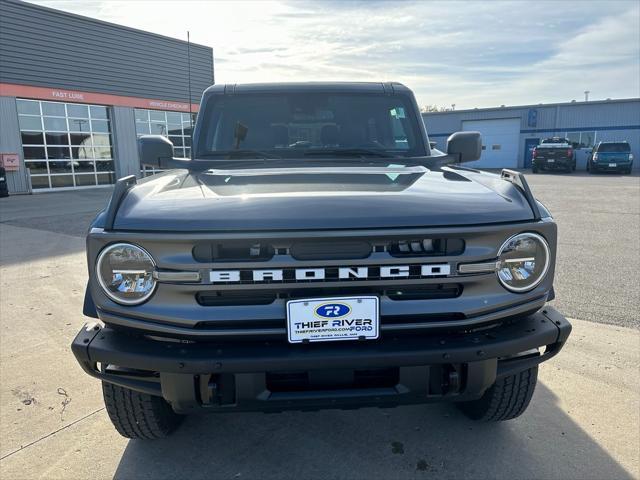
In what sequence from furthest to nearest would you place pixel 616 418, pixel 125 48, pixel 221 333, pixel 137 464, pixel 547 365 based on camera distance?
pixel 125 48
pixel 547 365
pixel 616 418
pixel 137 464
pixel 221 333

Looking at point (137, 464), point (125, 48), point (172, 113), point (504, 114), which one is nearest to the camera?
point (137, 464)

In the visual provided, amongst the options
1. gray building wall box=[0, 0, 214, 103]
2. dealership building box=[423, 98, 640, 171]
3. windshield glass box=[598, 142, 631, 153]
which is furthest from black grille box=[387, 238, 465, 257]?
dealership building box=[423, 98, 640, 171]

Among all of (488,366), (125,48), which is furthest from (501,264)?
(125,48)

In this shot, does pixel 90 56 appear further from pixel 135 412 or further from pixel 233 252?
pixel 233 252

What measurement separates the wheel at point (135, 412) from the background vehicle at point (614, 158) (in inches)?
1090

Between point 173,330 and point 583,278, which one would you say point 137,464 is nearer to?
point 173,330

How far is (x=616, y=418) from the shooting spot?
2668 mm

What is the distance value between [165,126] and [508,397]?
22.3 m

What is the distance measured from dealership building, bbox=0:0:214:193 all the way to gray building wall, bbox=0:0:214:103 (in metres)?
0.04

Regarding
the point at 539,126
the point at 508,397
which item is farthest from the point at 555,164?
the point at 508,397

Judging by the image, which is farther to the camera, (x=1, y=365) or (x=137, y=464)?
(x=1, y=365)

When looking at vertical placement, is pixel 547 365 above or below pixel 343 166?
below

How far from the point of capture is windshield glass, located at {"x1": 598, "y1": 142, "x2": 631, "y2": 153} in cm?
2489

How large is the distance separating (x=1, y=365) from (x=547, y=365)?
3800 mm
